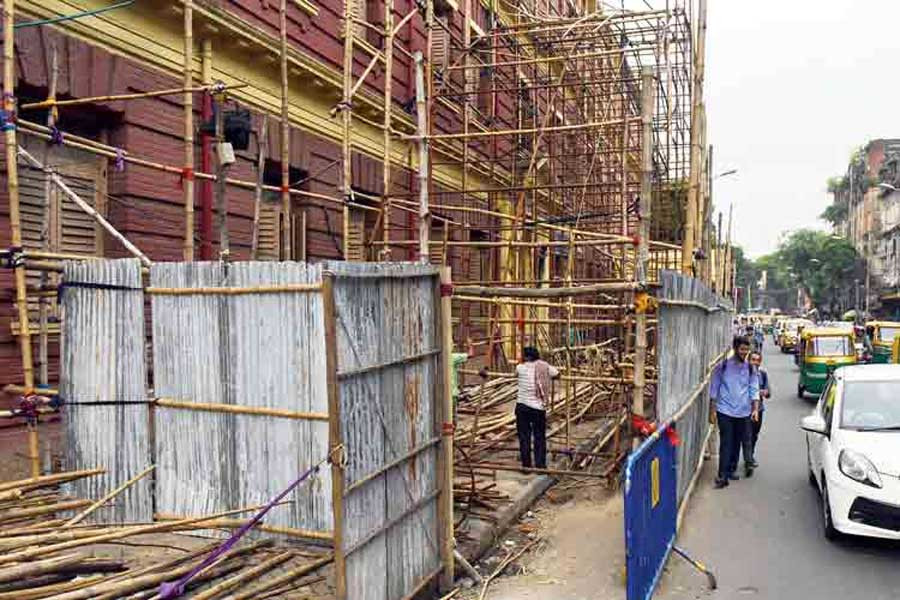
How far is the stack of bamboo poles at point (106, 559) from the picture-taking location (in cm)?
456

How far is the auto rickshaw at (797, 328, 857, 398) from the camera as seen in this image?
2077 cm

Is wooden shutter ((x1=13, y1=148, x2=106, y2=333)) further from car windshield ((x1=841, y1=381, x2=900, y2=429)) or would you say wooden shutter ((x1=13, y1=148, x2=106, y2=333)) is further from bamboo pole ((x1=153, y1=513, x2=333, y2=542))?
car windshield ((x1=841, y1=381, x2=900, y2=429))

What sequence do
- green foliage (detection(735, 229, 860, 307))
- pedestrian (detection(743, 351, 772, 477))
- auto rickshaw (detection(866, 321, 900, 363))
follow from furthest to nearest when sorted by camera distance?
green foliage (detection(735, 229, 860, 307)) → auto rickshaw (detection(866, 321, 900, 363)) → pedestrian (detection(743, 351, 772, 477))

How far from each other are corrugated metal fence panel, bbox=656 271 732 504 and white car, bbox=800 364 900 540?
1.33 meters

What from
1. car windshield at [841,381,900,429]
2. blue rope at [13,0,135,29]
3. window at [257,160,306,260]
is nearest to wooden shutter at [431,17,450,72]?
window at [257,160,306,260]

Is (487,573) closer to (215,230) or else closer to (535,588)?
(535,588)

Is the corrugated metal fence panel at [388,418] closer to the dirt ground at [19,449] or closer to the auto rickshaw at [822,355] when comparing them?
the dirt ground at [19,449]

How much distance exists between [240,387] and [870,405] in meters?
6.41

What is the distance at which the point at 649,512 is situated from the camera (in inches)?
238

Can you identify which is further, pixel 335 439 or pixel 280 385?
pixel 280 385

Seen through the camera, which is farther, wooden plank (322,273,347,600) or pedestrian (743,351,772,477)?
pedestrian (743,351,772,477)

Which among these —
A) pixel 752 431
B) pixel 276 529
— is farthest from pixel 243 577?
pixel 752 431

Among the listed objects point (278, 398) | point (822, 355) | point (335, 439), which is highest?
point (278, 398)

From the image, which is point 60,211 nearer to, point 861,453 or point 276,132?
point 276,132
